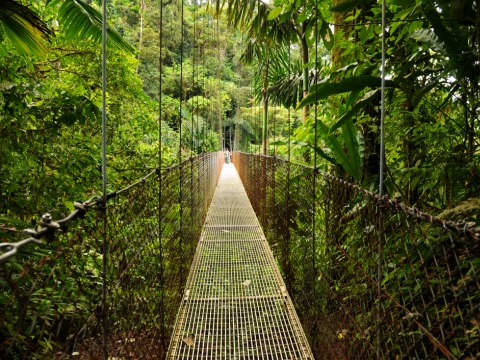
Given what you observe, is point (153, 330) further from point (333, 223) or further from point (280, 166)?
point (280, 166)

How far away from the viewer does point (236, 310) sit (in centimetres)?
201

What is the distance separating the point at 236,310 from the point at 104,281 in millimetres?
1312

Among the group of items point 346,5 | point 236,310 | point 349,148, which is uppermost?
point 346,5

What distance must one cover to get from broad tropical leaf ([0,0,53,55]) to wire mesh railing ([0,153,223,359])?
0.81 meters

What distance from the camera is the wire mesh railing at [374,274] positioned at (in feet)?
2.15

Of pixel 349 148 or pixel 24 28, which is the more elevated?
pixel 24 28

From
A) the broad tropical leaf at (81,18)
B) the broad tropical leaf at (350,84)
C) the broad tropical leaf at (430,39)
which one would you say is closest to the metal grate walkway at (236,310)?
the broad tropical leaf at (350,84)

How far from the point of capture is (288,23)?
12.2ft

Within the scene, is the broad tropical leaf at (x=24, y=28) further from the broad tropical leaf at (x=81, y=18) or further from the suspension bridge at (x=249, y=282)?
the suspension bridge at (x=249, y=282)

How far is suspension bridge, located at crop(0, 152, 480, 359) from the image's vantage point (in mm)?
856

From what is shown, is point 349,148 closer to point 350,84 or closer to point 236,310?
point 350,84

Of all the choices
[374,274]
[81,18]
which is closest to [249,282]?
[374,274]

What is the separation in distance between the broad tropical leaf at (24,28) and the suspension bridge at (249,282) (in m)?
0.77

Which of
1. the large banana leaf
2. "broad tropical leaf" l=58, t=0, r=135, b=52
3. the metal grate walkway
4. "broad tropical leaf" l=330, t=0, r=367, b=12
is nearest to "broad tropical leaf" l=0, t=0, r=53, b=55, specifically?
"broad tropical leaf" l=58, t=0, r=135, b=52
